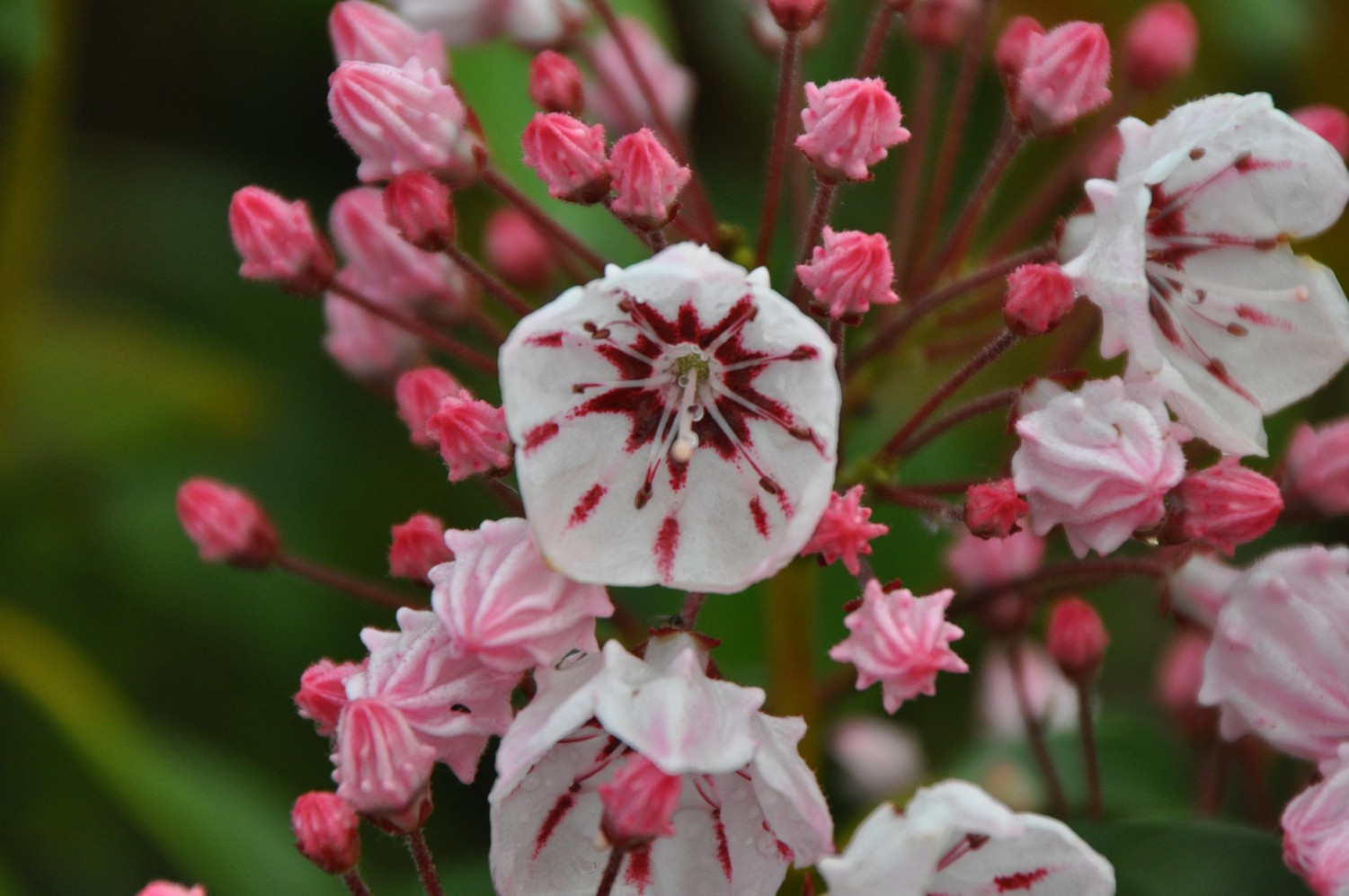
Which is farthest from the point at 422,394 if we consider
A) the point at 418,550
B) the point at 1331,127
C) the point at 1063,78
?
the point at 1331,127

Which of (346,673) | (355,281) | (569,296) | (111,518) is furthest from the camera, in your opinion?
(111,518)

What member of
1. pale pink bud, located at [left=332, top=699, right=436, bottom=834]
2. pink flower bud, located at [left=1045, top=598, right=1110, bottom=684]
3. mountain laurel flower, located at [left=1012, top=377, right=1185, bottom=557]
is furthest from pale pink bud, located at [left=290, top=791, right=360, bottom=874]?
pink flower bud, located at [left=1045, top=598, right=1110, bottom=684]

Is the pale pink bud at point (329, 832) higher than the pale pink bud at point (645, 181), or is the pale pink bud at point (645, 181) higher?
the pale pink bud at point (645, 181)

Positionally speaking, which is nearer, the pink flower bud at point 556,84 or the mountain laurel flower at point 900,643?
the mountain laurel flower at point 900,643

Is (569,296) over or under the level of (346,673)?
over

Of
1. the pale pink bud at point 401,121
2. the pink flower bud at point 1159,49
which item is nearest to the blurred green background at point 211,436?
the pink flower bud at point 1159,49

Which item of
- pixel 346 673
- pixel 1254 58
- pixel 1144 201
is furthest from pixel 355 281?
pixel 1254 58

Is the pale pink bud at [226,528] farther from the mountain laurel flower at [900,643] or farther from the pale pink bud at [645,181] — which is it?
the mountain laurel flower at [900,643]

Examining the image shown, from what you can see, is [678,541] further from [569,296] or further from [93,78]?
[93,78]
